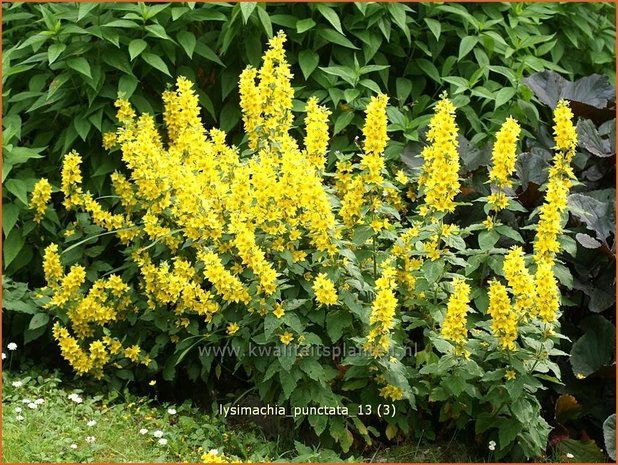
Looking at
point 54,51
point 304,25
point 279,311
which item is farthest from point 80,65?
point 279,311

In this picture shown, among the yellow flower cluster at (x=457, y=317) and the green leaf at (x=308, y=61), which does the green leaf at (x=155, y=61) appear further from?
the yellow flower cluster at (x=457, y=317)

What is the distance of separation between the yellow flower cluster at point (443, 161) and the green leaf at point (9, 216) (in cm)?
226

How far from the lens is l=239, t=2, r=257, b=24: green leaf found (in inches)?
190

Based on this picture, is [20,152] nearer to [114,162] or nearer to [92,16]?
[114,162]

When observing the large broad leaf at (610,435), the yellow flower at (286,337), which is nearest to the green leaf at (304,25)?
the yellow flower at (286,337)

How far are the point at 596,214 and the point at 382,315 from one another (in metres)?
1.56

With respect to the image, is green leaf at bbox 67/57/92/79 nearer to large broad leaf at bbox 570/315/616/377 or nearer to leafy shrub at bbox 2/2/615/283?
leafy shrub at bbox 2/2/615/283

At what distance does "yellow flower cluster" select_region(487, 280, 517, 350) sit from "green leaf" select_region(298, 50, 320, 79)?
188 cm

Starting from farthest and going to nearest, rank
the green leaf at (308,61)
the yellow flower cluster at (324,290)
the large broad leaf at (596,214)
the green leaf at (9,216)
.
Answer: the green leaf at (308,61) → the green leaf at (9,216) → the large broad leaf at (596,214) → the yellow flower cluster at (324,290)

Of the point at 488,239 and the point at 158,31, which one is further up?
the point at 158,31

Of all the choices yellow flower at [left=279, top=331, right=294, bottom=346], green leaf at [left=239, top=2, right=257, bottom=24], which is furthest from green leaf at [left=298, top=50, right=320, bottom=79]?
yellow flower at [left=279, top=331, right=294, bottom=346]

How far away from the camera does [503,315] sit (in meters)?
3.75

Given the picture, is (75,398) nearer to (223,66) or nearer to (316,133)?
(316,133)

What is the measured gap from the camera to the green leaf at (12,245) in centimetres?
495
